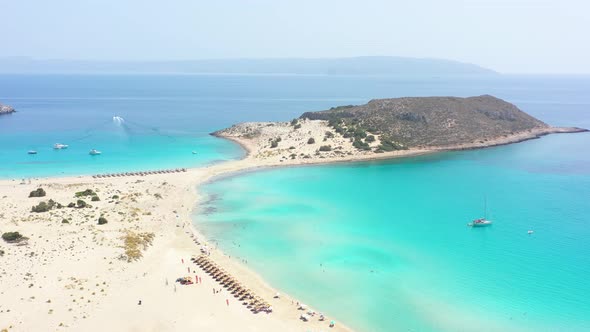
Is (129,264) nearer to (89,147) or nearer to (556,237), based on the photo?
(556,237)

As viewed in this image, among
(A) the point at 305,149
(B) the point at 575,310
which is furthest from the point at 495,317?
(A) the point at 305,149

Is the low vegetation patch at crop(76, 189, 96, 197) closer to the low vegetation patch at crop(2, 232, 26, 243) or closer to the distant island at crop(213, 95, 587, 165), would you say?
the low vegetation patch at crop(2, 232, 26, 243)

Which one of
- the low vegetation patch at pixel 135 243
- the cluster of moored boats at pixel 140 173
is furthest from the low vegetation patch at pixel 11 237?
the cluster of moored boats at pixel 140 173

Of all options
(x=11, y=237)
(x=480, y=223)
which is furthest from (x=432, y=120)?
(x=11, y=237)

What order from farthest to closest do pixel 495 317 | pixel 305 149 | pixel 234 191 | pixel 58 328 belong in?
1. pixel 305 149
2. pixel 234 191
3. pixel 495 317
4. pixel 58 328

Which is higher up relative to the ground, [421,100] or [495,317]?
Result: [421,100]

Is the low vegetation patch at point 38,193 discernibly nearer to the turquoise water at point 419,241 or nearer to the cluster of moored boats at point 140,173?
the cluster of moored boats at point 140,173
